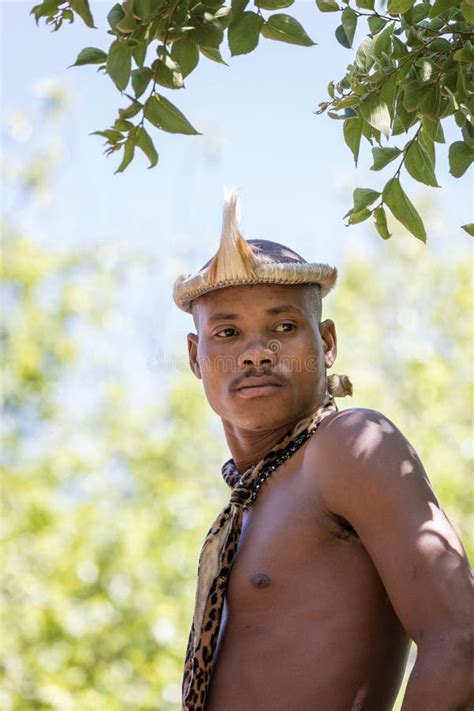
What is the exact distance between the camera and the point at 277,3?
7.65ft

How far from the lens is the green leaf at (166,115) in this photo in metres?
2.42

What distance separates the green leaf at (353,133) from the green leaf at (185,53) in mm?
360

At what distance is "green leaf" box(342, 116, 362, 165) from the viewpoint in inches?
92.4

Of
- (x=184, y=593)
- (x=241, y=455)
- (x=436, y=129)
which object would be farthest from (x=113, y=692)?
(x=436, y=129)

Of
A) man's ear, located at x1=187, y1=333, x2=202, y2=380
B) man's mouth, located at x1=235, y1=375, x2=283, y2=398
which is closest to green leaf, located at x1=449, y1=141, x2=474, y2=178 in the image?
man's mouth, located at x1=235, y1=375, x2=283, y2=398

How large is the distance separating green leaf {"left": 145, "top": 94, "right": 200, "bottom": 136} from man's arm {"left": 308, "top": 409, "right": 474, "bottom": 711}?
710 millimetres

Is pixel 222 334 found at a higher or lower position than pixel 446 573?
higher

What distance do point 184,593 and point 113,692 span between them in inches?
42.0

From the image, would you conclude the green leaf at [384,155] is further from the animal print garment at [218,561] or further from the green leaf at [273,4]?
the animal print garment at [218,561]

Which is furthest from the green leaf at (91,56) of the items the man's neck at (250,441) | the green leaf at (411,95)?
the man's neck at (250,441)

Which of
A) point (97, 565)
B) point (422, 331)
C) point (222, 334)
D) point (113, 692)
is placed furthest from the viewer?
point (422, 331)

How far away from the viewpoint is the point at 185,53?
2.42 metres

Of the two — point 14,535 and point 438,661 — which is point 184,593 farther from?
point 438,661

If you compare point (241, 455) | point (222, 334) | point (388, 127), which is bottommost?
point (241, 455)
